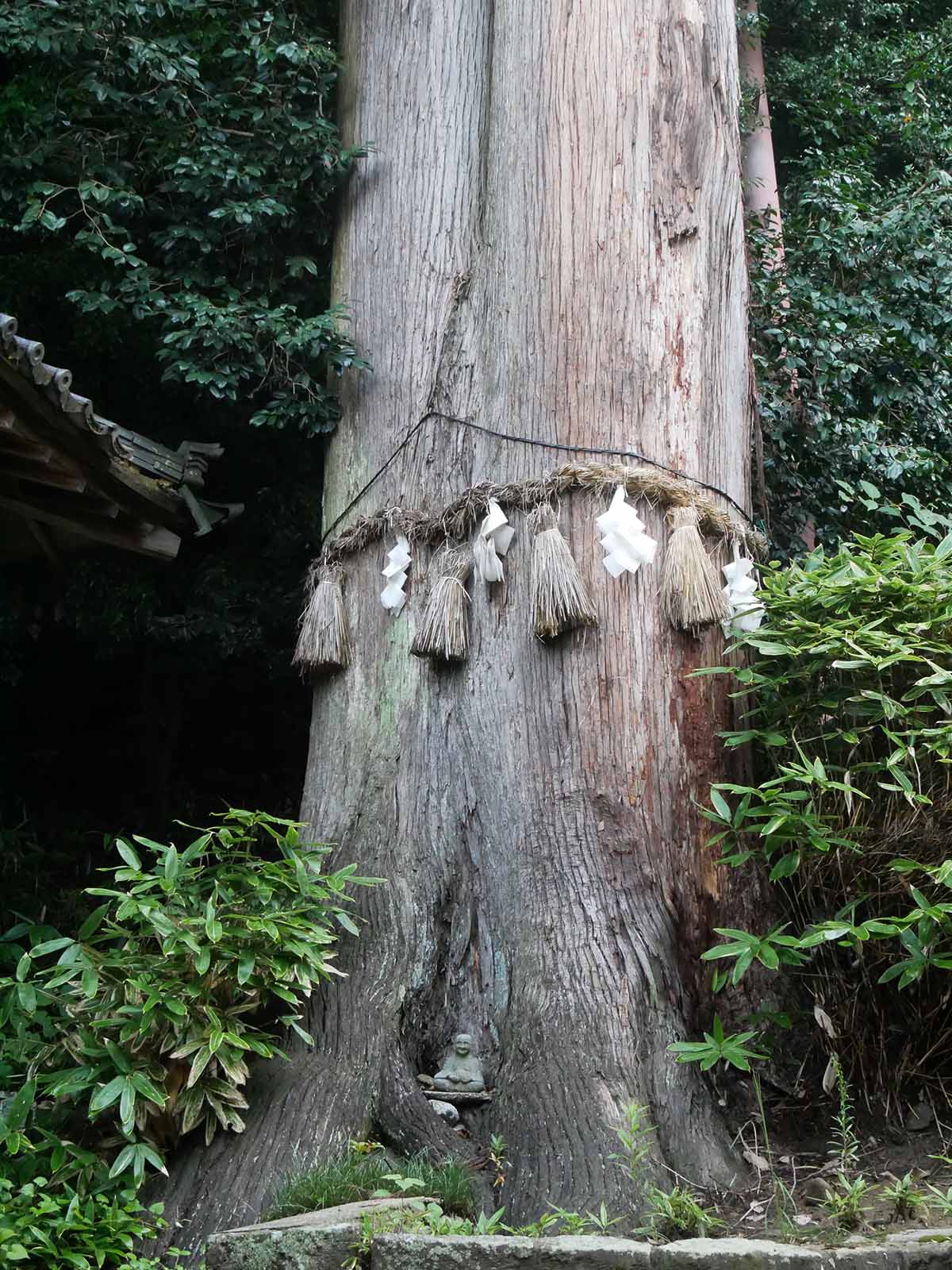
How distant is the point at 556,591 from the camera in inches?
133

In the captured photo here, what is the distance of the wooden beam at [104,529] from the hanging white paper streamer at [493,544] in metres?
1.66

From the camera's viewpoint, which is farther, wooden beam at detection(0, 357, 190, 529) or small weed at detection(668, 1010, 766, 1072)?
wooden beam at detection(0, 357, 190, 529)

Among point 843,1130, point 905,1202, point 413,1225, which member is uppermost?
point 843,1130

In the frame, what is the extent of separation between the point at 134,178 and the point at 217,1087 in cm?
351

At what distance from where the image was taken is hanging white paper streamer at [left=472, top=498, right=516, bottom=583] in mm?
3568

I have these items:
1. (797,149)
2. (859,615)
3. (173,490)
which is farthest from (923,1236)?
(797,149)

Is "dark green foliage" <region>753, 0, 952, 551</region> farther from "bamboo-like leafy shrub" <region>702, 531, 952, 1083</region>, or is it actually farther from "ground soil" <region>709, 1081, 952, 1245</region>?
"ground soil" <region>709, 1081, 952, 1245</region>

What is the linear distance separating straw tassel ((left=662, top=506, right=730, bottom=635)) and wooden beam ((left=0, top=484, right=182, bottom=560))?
2.18 metres

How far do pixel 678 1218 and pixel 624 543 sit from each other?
1.72 m

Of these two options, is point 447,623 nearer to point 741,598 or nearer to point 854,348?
point 741,598

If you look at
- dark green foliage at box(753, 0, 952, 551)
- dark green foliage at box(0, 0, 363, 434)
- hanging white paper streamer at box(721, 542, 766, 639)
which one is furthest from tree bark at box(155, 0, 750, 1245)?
dark green foliage at box(753, 0, 952, 551)

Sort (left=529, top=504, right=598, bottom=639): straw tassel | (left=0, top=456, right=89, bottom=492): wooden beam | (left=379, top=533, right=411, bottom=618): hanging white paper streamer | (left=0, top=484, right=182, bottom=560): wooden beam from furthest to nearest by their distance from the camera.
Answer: (left=0, top=484, right=182, bottom=560): wooden beam, (left=0, top=456, right=89, bottom=492): wooden beam, (left=379, top=533, right=411, bottom=618): hanging white paper streamer, (left=529, top=504, right=598, bottom=639): straw tassel

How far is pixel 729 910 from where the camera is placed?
333 cm

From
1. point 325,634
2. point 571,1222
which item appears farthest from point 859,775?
point 325,634
